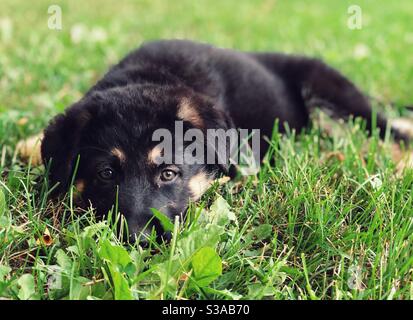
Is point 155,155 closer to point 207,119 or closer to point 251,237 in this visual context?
point 207,119

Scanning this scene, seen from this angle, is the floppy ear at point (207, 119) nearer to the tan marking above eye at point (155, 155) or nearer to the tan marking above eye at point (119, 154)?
the tan marking above eye at point (155, 155)

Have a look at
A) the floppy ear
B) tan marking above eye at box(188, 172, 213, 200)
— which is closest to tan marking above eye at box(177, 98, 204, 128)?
the floppy ear

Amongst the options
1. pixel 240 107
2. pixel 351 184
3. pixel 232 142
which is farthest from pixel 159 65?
pixel 351 184

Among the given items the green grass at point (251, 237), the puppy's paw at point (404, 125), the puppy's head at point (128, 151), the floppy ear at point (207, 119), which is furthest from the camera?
the puppy's paw at point (404, 125)

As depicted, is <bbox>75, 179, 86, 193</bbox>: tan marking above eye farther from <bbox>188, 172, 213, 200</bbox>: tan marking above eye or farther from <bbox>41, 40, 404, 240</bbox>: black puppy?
<bbox>188, 172, 213, 200</bbox>: tan marking above eye

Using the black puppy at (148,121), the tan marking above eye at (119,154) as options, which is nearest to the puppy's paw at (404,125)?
the black puppy at (148,121)

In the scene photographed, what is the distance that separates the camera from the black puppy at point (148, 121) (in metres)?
2.69

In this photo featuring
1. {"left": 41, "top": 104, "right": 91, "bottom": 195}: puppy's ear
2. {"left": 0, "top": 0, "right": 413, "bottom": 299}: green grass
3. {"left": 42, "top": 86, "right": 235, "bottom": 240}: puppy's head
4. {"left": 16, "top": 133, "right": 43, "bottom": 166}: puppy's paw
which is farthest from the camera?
{"left": 16, "top": 133, "right": 43, "bottom": 166}: puppy's paw

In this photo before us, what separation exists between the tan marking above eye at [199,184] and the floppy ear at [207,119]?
0.09 m

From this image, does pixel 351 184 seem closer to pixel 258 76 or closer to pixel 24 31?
pixel 258 76

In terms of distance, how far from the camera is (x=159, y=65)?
3.50 meters

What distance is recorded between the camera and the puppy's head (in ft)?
8.78

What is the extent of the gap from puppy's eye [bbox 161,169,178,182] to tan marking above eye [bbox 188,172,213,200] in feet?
0.33

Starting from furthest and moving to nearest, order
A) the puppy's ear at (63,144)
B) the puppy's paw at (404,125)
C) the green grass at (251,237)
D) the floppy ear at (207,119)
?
the puppy's paw at (404,125)
the floppy ear at (207,119)
the puppy's ear at (63,144)
the green grass at (251,237)
